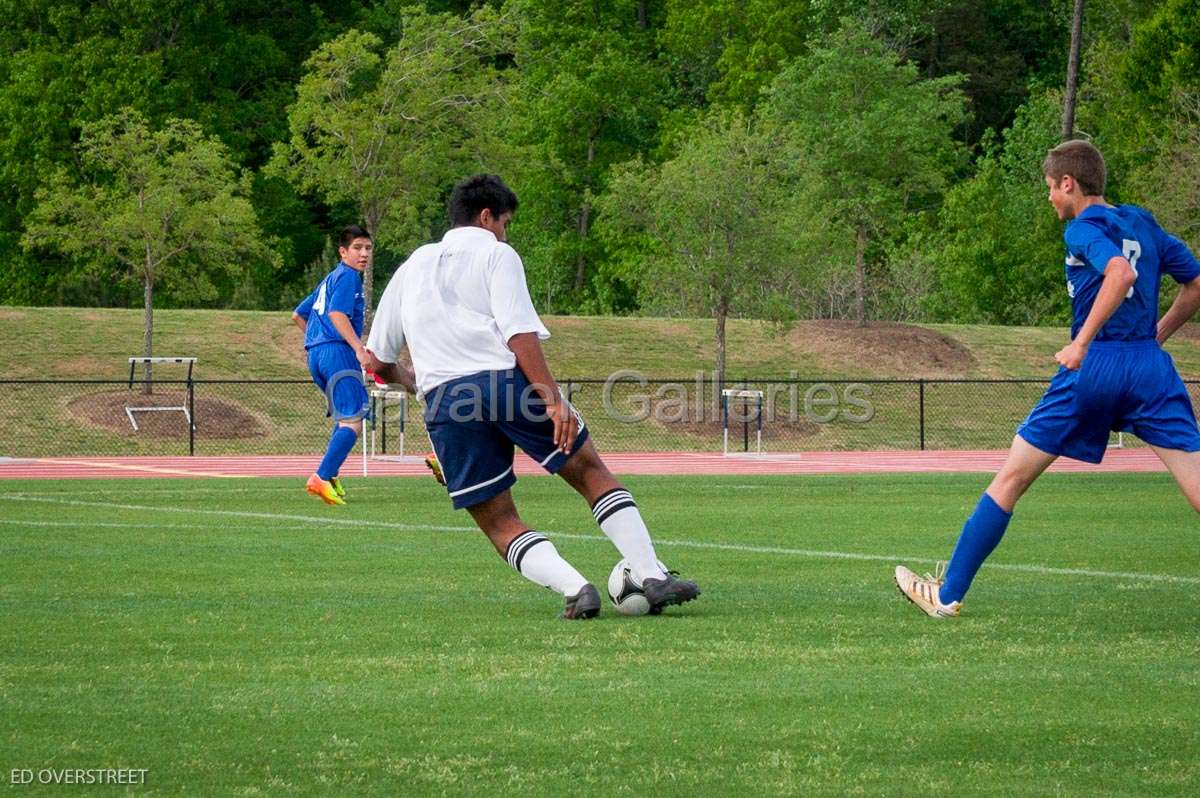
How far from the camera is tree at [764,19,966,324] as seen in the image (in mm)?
47531

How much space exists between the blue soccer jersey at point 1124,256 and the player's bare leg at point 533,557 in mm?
2364

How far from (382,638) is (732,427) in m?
26.5

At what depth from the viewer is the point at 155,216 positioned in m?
33.6

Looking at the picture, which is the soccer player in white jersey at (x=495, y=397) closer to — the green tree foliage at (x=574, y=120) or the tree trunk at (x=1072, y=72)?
the tree trunk at (x=1072, y=72)

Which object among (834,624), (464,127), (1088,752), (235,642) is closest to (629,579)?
(834,624)

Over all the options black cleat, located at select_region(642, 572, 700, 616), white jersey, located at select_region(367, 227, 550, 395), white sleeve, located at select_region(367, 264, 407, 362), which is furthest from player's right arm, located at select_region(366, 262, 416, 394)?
black cleat, located at select_region(642, 572, 700, 616)

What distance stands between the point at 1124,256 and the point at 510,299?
2.57 meters

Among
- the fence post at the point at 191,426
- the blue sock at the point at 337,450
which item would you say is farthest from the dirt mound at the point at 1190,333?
the blue sock at the point at 337,450

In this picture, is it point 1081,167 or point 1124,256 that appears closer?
point 1124,256

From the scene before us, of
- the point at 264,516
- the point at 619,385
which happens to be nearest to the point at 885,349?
the point at 619,385

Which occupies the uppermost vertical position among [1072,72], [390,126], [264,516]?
[1072,72]

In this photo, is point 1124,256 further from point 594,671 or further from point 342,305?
point 342,305

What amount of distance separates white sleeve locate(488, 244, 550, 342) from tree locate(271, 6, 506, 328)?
28.1m

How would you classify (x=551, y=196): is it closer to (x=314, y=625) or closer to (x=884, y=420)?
(x=884, y=420)
